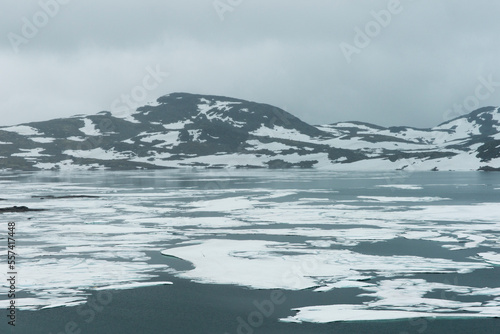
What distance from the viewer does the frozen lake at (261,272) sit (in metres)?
15.1

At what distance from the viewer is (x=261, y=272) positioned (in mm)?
20766

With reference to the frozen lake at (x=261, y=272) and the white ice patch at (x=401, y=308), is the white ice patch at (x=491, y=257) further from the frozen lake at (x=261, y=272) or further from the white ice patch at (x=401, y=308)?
the white ice patch at (x=401, y=308)

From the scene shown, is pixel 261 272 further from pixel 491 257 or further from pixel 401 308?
pixel 491 257

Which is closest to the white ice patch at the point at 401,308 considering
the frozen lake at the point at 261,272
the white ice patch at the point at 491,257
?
the frozen lake at the point at 261,272

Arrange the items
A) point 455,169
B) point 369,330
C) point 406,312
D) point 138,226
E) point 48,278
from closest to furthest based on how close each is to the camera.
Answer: point 369,330, point 406,312, point 48,278, point 138,226, point 455,169

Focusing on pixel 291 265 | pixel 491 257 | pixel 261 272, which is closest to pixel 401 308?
pixel 261 272

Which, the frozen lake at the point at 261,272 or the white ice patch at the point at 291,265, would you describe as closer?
the frozen lake at the point at 261,272

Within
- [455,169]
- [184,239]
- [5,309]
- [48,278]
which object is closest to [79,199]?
[184,239]

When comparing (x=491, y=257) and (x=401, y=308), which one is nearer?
(x=401, y=308)

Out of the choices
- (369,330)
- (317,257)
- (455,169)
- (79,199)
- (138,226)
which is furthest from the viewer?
(455,169)

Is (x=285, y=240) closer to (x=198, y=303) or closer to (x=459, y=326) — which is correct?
(x=198, y=303)

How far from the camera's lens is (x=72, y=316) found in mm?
15555

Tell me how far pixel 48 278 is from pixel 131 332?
260 inches

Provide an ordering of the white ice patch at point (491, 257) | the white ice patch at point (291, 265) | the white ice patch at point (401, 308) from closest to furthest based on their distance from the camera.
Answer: the white ice patch at point (401, 308) < the white ice patch at point (291, 265) < the white ice patch at point (491, 257)
